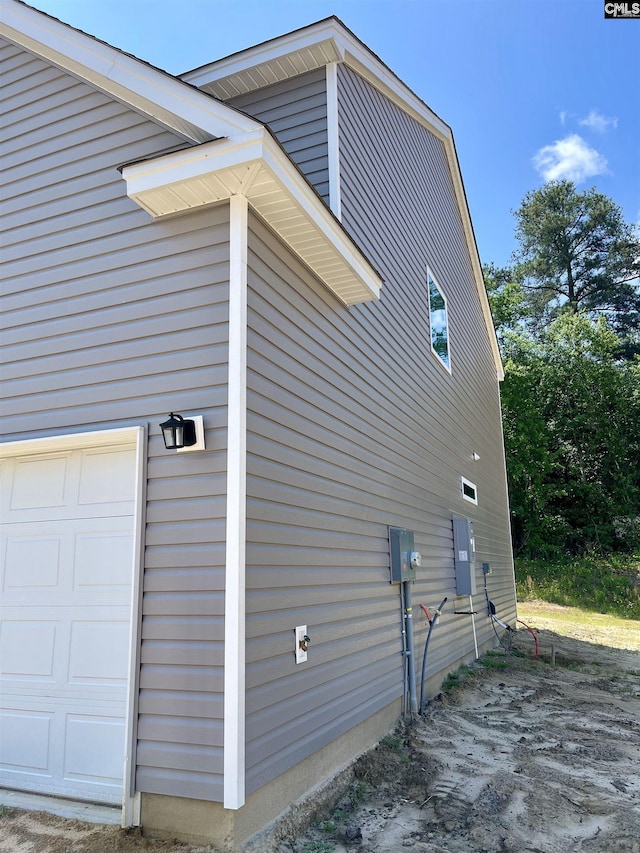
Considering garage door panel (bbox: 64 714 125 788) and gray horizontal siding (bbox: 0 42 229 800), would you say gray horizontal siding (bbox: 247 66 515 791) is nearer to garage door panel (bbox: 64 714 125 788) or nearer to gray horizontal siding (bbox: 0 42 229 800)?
gray horizontal siding (bbox: 0 42 229 800)

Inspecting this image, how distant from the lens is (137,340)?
3588mm

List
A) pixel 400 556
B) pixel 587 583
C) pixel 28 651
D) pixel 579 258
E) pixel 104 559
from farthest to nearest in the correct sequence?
pixel 579 258
pixel 587 583
pixel 400 556
pixel 28 651
pixel 104 559

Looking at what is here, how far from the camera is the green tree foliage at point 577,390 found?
21.4m

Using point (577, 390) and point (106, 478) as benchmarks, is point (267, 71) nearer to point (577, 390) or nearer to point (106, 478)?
point (106, 478)

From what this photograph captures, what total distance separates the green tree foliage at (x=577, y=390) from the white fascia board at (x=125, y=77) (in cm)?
1989

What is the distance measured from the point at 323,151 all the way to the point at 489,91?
17071 millimetres

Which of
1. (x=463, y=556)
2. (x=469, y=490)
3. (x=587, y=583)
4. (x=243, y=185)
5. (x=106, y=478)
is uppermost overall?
(x=243, y=185)

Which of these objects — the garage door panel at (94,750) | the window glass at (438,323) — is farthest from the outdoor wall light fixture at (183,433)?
the window glass at (438,323)

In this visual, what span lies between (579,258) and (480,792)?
1093 inches

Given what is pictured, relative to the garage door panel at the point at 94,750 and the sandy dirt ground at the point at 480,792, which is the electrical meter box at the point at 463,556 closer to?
the sandy dirt ground at the point at 480,792

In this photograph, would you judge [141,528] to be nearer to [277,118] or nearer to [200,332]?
[200,332]

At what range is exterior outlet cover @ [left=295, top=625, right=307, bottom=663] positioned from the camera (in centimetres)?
357

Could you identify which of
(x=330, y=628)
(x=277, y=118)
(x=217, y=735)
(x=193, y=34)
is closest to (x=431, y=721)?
(x=330, y=628)

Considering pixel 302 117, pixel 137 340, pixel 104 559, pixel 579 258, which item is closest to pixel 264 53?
pixel 302 117
